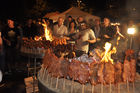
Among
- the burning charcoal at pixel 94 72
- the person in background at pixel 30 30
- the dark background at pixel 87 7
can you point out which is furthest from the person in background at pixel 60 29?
the dark background at pixel 87 7

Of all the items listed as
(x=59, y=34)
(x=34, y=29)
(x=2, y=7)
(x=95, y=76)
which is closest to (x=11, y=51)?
(x=34, y=29)

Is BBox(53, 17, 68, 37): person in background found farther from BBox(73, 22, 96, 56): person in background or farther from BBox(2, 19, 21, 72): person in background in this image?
BBox(2, 19, 21, 72): person in background

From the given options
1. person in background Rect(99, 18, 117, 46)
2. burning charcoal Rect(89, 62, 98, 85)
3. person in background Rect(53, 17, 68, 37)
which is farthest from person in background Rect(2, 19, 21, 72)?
burning charcoal Rect(89, 62, 98, 85)

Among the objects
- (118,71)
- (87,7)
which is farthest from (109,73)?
(87,7)

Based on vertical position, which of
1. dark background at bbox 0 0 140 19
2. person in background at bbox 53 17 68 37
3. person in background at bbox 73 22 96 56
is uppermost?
dark background at bbox 0 0 140 19

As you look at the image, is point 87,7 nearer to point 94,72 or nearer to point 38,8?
point 38,8

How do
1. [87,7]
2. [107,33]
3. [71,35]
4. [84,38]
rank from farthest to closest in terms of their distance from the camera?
[87,7], [71,35], [107,33], [84,38]

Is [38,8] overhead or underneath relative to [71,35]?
overhead

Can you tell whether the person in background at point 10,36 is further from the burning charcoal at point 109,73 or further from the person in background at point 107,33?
the burning charcoal at point 109,73

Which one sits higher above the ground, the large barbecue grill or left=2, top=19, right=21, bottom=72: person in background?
left=2, top=19, right=21, bottom=72: person in background

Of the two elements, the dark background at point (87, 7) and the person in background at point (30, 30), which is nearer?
the person in background at point (30, 30)

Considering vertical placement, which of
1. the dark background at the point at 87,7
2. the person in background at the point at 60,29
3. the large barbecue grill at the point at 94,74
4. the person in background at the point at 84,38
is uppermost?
the dark background at the point at 87,7

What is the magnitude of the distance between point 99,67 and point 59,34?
4.05m

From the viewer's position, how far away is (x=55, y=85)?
3129 millimetres
